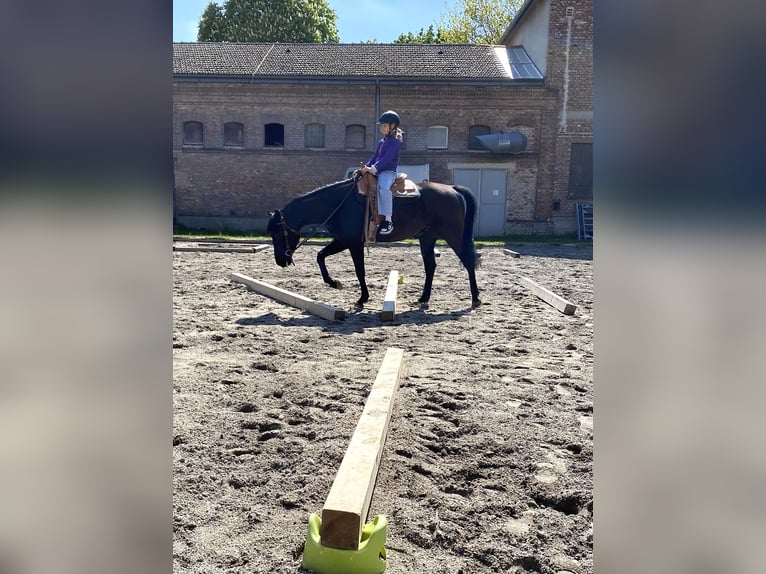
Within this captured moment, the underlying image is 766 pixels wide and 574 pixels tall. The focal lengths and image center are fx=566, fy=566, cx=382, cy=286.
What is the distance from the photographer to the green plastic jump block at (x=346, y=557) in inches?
74.4

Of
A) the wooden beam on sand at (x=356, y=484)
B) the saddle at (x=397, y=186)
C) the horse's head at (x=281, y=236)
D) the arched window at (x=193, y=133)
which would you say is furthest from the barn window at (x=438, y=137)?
the wooden beam on sand at (x=356, y=484)

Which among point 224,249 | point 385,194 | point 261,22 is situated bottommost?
point 224,249

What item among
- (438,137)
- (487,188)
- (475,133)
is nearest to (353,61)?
(438,137)

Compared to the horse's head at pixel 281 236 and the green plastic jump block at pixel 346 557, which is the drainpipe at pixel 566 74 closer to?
the horse's head at pixel 281 236

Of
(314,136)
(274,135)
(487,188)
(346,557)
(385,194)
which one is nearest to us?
(346,557)

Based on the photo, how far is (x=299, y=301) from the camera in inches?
280

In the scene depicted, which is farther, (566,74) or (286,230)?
(566,74)

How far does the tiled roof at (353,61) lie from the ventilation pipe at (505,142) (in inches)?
85.1

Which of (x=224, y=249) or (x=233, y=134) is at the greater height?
(x=233, y=134)

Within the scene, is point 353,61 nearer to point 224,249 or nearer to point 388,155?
point 224,249

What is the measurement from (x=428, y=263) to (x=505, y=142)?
1452 cm
